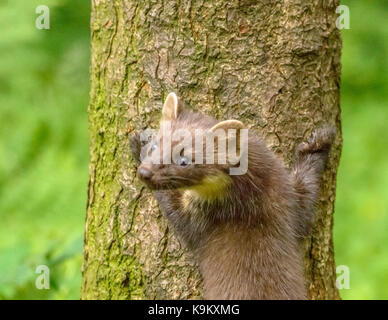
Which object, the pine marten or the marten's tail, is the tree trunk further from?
the pine marten

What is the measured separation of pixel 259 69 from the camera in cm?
455

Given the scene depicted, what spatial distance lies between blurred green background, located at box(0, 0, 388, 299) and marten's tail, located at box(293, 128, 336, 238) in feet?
6.44

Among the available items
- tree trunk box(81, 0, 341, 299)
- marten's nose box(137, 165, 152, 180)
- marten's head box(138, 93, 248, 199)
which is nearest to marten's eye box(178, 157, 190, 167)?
marten's head box(138, 93, 248, 199)

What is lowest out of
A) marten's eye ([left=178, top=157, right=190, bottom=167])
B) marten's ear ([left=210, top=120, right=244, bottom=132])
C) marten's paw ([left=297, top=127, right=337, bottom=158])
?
marten's eye ([left=178, top=157, right=190, bottom=167])

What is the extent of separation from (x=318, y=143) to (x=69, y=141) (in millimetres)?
4155

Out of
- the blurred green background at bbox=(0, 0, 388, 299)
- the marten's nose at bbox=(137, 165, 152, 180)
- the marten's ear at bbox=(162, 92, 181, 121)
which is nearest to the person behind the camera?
the marten's nose at bbox=(137, 165, 152, 180)

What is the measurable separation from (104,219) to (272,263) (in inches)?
49.1

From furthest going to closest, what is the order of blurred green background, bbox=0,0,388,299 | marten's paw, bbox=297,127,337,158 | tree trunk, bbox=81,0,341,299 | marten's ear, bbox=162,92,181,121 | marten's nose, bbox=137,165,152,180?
blurred green background, bbox=0,0,388,299 → marten's paw, bbox=297,127,337,158 → tree trunk, bbox=81,0,341,299 → marten's ear, bbox=162,92,181,121 → marten's nose, bbox=137,165,152,180

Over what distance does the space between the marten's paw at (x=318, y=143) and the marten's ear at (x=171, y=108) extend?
0.91m

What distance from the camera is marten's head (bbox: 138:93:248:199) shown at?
4066 millimetres

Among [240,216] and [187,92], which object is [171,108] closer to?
[187,92]

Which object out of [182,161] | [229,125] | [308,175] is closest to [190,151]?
[182,161]

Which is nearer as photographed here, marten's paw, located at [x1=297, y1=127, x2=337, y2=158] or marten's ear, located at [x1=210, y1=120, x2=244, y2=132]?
marten's ear, located at [x1=210, y1=120, x2=244, y2=132]
